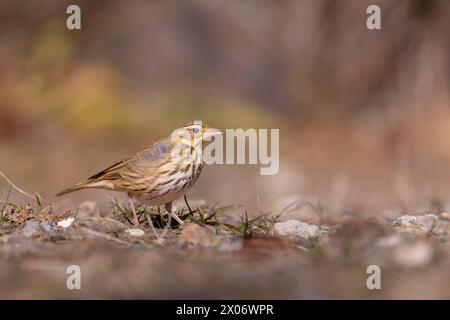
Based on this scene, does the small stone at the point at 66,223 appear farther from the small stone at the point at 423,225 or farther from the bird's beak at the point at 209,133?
the small stone at the point at 423,225

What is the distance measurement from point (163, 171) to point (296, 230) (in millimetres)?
1070

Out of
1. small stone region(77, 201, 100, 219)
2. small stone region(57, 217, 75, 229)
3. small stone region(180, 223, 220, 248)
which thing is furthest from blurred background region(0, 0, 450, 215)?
small stone region(180, 223, 220, 248)

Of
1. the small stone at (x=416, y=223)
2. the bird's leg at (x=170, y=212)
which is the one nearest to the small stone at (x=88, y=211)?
the bird's leg at (x=170, y=212)

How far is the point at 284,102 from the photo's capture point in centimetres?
1688

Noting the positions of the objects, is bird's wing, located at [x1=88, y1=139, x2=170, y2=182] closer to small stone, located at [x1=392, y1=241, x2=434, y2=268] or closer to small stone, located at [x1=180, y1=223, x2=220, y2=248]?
small stone, located at [x1=180, y1=223, x2=220, y2=248]

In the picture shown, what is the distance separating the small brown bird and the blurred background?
5129 millimetres

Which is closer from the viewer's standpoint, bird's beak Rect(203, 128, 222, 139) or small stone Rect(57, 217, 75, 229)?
small stone Rect(57, 217, 75, 229)

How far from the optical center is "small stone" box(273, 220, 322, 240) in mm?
6340

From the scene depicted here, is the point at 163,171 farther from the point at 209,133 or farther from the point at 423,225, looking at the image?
the point at 423,225

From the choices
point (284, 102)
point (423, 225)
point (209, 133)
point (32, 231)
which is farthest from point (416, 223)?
point (284, 102)

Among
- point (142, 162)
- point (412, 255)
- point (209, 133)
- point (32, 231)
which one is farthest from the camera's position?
point (209, 133)

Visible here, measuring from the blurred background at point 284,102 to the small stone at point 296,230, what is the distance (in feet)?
18.3

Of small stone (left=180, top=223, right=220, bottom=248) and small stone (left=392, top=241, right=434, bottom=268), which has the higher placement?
small stone (left=180, top=223, right=220, bottom=248)

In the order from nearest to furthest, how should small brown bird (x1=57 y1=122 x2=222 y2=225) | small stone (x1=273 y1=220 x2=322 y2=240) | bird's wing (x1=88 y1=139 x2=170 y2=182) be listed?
small stone (x1=273 y1=220 x2=322 y2=240), small brown bird (x1=57 y1=122 x2=222 y2=225), bird's wing (x1=88 y1=139 x2=170 y2=182)
